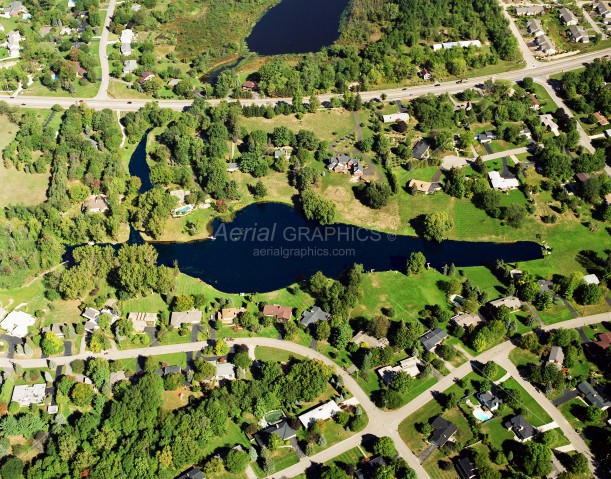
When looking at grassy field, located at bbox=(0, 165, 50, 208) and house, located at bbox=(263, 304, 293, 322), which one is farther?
grassy field, located at bbox=(0, 165, 50, 208)

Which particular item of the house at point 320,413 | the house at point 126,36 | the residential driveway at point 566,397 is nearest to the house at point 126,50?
the house at point 126,36

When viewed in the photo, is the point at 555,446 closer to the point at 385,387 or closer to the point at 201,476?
the point at 385,387

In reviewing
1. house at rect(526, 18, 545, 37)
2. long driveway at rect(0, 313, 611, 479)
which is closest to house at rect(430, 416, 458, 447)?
long driveway at rect(0, 313, 611, 479)

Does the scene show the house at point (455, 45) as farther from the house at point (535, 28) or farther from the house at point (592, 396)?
the house at point (592, 396)

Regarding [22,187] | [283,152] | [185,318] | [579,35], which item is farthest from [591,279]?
[22,187]

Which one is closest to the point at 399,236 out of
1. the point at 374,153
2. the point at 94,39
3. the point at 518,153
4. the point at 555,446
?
the point at 374,153

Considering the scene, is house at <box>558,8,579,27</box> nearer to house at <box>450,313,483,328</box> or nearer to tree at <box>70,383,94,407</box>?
house at <box>450,313,483,328</box>
